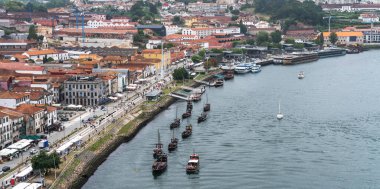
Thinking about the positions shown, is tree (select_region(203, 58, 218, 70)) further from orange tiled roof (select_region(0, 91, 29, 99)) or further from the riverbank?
orange tiled roof (select_region(0, 91, 29, 99))

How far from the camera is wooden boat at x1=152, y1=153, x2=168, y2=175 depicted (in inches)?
418

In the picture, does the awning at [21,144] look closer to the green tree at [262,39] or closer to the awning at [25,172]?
the awning at [25,172]

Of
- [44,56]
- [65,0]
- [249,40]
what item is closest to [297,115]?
[44,56]

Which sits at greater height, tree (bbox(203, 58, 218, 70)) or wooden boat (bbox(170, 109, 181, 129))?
tree (bbox(203, 58, 218, 70))

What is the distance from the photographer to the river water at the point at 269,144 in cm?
1028

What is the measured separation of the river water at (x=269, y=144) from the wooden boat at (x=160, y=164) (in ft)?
0.36

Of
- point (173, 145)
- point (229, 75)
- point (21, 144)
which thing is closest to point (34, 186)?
point (21, 144)

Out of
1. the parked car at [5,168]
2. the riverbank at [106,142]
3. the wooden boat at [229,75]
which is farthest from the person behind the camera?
the wooden boat at [229,75]

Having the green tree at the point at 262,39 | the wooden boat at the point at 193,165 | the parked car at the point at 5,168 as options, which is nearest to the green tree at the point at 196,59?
the green tree at the point at 262,39

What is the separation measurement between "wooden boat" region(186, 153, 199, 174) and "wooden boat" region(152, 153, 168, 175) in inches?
15.6

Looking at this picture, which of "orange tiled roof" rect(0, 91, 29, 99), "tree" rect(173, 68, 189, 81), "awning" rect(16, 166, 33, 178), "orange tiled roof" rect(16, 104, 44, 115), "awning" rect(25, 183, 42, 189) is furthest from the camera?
"tree" rect(173, 68, 189, 81)

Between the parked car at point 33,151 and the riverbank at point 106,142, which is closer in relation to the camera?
the riverbank at point 106,142

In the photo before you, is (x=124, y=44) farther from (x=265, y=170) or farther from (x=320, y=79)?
(x=265, y=170)

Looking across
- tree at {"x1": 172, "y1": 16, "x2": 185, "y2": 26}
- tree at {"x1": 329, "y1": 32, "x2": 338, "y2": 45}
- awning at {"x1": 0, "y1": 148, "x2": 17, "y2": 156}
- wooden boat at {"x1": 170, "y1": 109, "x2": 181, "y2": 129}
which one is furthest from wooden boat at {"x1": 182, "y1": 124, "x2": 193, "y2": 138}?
tree at {"x1": 172, "y1": 16, "x2": 185, "y2": 26}
